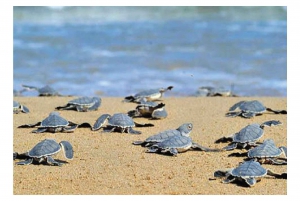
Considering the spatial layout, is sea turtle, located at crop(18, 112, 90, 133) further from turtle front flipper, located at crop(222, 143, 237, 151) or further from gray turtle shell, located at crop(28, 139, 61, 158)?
turtle front flipper, located at crop(222, 143, 237, 151)

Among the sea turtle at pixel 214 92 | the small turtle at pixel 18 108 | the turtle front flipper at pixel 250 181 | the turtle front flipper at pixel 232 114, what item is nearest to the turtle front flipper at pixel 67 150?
the turtle front flipper at pixel 250 181

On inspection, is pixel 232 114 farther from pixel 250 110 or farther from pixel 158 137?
pixel 158 137

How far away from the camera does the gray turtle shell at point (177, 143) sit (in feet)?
16.2

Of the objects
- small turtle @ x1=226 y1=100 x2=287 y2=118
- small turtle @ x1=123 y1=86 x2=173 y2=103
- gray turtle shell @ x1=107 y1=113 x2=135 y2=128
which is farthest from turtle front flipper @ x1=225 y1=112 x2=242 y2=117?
gray turtle shell @ x1=107 y1=113 x2=135 y2=128

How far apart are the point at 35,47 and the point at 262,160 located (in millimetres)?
8389

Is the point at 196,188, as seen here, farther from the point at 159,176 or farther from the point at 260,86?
the point at 260,86

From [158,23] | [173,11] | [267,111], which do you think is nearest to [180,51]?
[158,23]

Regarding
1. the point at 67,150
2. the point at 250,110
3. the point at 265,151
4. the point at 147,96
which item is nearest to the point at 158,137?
the point at 67,150

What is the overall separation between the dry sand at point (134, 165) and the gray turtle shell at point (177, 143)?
6cm

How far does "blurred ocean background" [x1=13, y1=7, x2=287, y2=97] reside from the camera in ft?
30.9

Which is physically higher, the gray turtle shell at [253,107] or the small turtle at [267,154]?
the gray turtle shell at [253,107]

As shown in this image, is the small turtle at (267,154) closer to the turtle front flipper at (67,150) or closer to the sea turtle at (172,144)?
the sea turtle at (172,144)

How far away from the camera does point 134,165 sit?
15.3 feet

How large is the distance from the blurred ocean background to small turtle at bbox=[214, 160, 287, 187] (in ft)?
14.1
